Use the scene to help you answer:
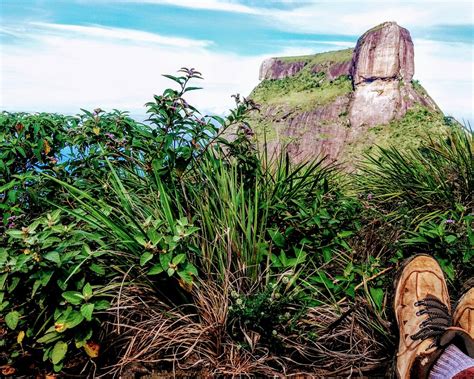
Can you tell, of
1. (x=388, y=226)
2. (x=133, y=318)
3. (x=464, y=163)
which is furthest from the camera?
(x=464, y=163)

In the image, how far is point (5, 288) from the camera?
233 cm

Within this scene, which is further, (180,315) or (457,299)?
(457,299)

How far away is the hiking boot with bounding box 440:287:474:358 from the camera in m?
2.13

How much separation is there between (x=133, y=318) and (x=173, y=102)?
4.09 ft

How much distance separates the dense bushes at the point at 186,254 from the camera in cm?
228

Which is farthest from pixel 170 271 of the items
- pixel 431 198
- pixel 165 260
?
pixel 431 198

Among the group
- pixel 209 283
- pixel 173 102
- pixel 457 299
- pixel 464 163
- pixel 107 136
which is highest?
pixel 173 102

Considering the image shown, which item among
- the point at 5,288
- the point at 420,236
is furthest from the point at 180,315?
the point at 420,236

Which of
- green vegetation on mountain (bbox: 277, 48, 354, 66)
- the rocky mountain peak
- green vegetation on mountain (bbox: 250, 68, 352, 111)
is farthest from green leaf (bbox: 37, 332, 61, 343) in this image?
green vegetation on mountain (bbox: 277, 48, 354, 66)

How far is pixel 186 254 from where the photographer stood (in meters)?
2.52

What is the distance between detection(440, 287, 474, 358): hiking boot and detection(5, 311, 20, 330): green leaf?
1.98 metres

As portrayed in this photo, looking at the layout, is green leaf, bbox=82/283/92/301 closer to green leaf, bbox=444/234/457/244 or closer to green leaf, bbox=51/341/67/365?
green leaf, bbox=51/341/67/365

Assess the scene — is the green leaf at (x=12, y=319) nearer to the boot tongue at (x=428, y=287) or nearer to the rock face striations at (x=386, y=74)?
the boot tongue at (x=428, y=287)

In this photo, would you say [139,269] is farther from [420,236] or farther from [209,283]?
[420,236]
